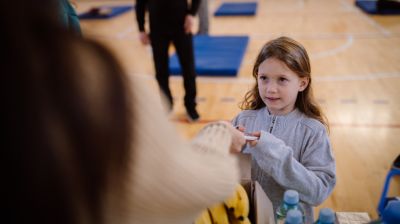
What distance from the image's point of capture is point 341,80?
3.89 meters

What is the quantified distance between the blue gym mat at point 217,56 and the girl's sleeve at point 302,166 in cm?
292

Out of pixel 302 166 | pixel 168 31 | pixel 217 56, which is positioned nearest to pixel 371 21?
pixel 217 56

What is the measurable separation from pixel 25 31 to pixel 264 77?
1.06 metres

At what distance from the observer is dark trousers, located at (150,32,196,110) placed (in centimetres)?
282

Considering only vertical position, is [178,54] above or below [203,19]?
above

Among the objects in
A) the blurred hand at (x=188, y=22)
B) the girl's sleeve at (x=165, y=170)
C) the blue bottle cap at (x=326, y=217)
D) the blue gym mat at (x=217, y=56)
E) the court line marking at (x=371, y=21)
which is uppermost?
the girl's sleeve at (x=165, y=170)

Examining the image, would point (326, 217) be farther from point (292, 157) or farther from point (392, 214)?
point (292, 157)

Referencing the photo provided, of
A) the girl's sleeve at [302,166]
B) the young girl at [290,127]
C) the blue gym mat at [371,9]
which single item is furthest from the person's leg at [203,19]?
the girl's sleeve at [302,166]

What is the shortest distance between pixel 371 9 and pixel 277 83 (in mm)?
6541

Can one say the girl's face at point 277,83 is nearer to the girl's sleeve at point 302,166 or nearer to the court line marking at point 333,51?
the girl's sleeve at point 302,166

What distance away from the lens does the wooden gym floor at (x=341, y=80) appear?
2.26 metres

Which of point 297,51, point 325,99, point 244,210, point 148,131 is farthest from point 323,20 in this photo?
point 148,131

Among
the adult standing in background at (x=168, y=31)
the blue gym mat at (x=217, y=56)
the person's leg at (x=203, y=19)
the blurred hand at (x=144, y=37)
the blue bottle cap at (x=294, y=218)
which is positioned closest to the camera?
the blue bottle cap at (x=294, y=218)

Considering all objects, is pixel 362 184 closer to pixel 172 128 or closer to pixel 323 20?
pixel 172 128
